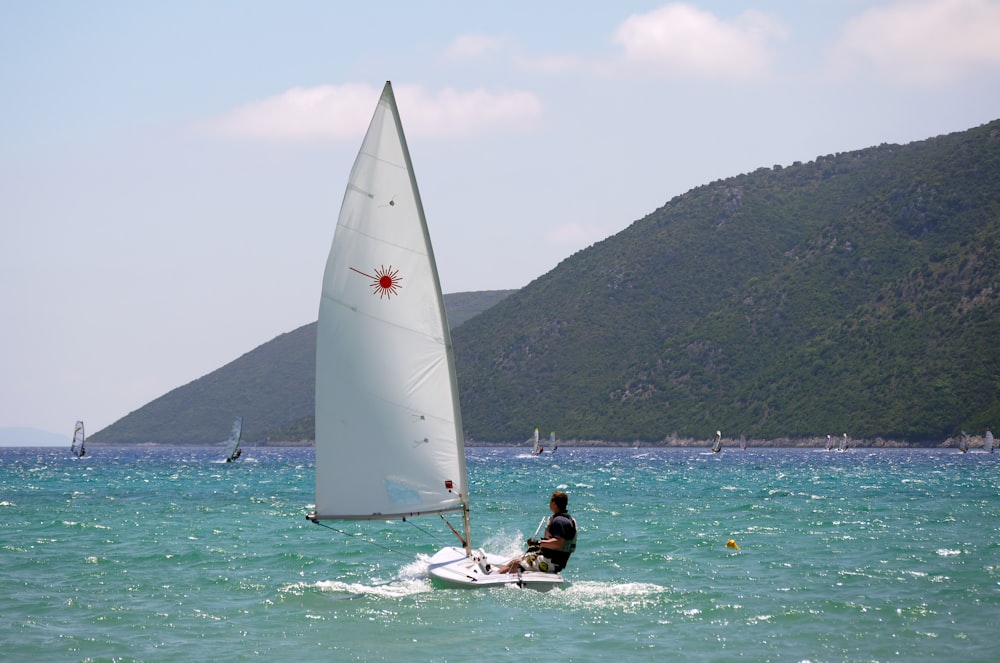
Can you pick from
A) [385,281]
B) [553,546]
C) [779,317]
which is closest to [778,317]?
[779,317]

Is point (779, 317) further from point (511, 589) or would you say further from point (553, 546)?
point (511, 589)

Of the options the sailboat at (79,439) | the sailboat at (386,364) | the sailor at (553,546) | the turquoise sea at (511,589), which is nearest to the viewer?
the turquoise sea at (511,589)

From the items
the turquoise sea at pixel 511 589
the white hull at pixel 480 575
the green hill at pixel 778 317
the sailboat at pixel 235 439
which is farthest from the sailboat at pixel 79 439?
the white hull at pixel 480 575

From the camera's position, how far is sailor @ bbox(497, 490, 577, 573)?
69.2 ft

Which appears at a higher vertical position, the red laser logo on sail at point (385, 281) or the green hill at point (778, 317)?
the green hill at point (778, 317)

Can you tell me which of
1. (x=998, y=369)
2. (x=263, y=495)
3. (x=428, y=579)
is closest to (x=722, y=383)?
(x=998, y=369)

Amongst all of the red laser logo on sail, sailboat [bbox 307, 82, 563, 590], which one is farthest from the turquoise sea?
the red laser logo on sail

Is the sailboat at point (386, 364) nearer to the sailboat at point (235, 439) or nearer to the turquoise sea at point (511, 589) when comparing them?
the turquoise sea at point (511, 589)

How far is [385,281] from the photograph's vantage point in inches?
789

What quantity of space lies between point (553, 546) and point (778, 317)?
144 m

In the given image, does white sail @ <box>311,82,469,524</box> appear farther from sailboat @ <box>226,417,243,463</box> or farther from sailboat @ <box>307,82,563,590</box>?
sailboat @ <box>226,417,243,463</box>

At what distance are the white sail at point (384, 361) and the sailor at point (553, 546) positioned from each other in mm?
1470

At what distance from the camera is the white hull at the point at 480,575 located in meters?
20.7

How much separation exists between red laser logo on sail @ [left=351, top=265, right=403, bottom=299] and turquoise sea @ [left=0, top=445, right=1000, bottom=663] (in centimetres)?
520
